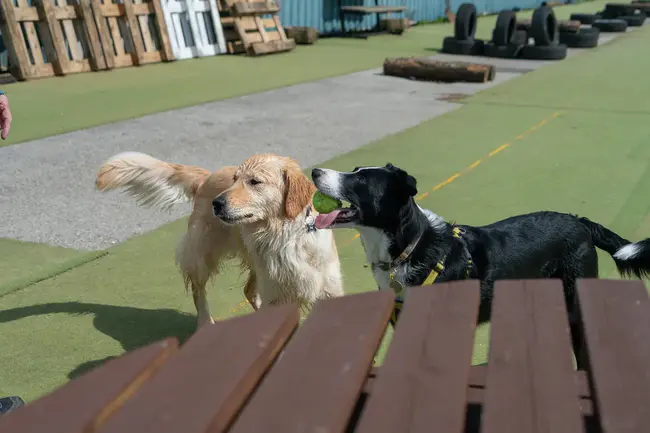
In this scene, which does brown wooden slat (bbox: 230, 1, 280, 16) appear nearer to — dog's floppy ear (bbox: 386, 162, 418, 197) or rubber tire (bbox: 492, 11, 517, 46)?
rubber tire (bbox: 492, 11, 517, 46)

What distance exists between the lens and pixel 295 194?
4020mm

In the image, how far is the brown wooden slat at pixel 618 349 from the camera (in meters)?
1.61

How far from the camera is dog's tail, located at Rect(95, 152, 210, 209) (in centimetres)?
468

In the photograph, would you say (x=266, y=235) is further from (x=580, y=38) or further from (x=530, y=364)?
(x=580, y=38)

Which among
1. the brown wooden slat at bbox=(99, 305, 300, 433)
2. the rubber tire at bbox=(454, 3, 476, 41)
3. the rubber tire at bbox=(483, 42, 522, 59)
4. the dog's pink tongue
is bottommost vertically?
the rubber tire at bbox=(483, 42, 522, 59)

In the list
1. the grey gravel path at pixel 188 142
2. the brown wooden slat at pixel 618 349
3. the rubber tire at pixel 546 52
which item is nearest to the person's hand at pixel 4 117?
the grey gravel path at pixel 188 142

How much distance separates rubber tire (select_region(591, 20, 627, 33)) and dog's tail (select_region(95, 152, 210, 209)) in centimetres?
2363

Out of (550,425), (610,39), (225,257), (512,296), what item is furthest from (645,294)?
(610,39)

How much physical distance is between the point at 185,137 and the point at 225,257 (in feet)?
17.1

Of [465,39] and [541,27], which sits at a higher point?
[541,27]

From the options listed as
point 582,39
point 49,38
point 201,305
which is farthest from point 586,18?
point 201,305

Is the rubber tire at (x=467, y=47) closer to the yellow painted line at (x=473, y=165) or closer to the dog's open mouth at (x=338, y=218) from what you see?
the yellow painted line at (x=473, y=165)

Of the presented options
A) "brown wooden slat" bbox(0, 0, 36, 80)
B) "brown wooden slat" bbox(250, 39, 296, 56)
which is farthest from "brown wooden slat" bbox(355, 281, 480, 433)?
"brown wooden slat" bbox(250, 39, 296, 56)

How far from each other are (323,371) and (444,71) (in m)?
13.1
